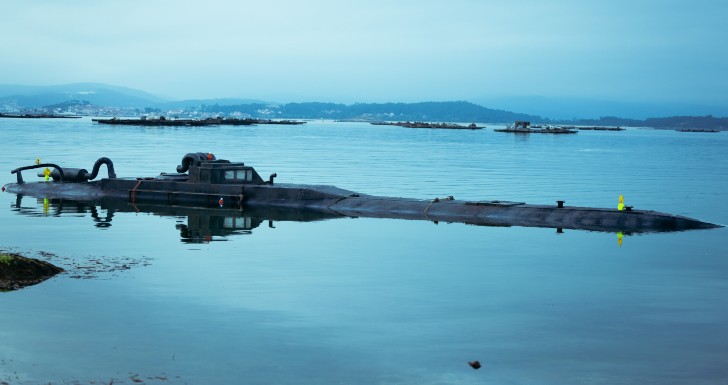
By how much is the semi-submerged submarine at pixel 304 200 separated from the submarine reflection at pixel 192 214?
107 cm

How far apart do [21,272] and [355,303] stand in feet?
34.6

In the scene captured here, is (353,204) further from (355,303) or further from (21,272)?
(21,272)

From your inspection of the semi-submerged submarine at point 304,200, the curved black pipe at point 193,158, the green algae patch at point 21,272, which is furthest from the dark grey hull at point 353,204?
the green algae patch at point 21,272

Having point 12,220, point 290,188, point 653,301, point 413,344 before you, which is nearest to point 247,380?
point 413,344

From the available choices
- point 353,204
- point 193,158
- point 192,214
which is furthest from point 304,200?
point 193,158

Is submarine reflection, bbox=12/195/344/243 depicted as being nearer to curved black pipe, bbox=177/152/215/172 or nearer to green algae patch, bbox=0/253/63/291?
curved black pipe, bbox=177/152/215/172

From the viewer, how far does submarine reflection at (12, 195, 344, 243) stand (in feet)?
148

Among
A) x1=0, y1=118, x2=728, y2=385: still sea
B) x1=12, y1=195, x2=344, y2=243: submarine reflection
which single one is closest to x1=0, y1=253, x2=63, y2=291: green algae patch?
x1=0, y1=118, x2=728, y2=385: still sea

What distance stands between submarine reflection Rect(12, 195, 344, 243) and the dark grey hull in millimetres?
977

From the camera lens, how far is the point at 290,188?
54.8m

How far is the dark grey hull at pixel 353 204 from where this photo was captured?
4503 cm

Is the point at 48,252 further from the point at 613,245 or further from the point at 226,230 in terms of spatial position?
the point at 613,245

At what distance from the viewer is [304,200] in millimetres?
53844

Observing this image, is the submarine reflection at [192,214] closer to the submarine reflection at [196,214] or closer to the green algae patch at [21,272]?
the submarine reflection at [196,214]
